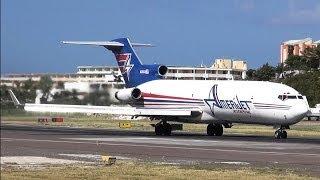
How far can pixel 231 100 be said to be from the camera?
49656 millimetres

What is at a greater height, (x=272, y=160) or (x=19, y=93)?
(x=19, y=93)

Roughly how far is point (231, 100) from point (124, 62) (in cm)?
1309

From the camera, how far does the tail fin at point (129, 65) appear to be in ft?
191

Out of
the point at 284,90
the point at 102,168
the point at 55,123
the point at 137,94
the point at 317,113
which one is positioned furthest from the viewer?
the point at 317,113

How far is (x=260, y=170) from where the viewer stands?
23.3 metres

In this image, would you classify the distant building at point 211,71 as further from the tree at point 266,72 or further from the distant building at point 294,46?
the distant building at point 294,46

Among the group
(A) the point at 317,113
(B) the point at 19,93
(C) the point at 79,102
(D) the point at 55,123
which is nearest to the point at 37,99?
(B) the point at 19,93

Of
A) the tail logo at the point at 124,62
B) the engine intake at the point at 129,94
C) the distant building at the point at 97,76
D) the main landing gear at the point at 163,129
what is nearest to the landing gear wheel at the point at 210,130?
the main landing gear at the point at 163,129

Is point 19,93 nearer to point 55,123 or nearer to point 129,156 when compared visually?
point 129,156

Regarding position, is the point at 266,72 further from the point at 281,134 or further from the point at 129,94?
the point at 281,134

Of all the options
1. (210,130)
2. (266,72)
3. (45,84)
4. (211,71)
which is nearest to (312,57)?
(266,72)

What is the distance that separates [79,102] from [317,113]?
60.3 metres

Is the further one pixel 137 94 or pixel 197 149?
pixel 137 94

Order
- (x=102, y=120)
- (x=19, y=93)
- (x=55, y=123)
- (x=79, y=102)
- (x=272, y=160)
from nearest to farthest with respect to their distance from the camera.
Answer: (x=272, y=160), (x=19, y=93), (x=79, y=102), (x=55, y=123), (x=102, y=120)
